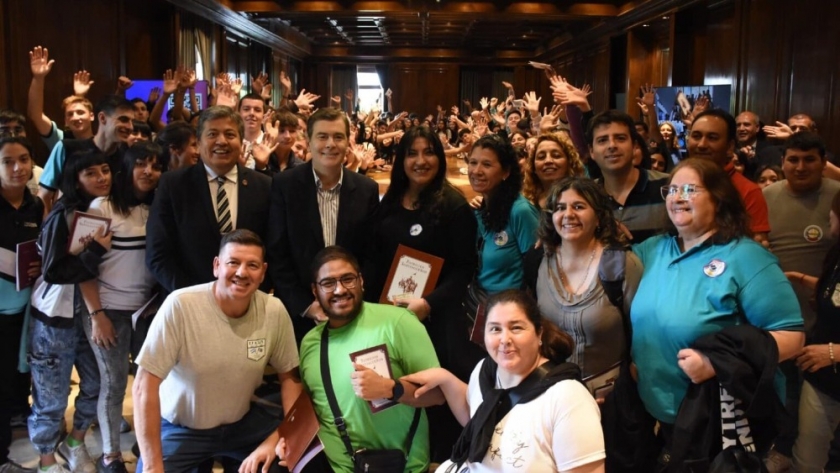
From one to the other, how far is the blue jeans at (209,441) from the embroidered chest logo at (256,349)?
0.25m

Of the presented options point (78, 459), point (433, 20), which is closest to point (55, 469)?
point (78, 459)

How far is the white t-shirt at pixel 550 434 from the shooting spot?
5.72ft

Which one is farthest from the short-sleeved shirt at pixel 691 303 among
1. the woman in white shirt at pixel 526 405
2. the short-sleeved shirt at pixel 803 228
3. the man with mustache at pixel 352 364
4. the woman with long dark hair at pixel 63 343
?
the woman with long dark hair at pixel 63 343

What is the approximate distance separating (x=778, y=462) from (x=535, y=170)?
5.20 feet

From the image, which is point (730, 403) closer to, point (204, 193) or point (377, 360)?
point (377, 360)

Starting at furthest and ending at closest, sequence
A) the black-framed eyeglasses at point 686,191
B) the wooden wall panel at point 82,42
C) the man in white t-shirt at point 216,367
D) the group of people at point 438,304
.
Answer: the wooden wall panel at point 82,42 < the man in white t-shirt at point 216,367 < the black-framed eyeglasses at point 686,191 < the group of people at point 438,304

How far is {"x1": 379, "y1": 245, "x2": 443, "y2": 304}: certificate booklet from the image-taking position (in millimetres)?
2732

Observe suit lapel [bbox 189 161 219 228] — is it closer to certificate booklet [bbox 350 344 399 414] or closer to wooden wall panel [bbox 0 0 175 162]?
certificate booklet [bbox 350 344 399 414]

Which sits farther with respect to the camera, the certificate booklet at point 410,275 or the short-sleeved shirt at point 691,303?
the certificate booklet at point 410,275

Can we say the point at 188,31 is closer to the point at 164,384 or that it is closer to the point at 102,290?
the point at 102,290

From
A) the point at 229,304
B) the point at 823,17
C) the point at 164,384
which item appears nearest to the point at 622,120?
the point at 229,304

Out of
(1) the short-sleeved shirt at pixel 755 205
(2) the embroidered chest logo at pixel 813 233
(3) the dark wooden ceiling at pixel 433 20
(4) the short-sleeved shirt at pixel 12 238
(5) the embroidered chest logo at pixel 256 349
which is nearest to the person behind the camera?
(5) the embroidered chest logo at pixel 256 349

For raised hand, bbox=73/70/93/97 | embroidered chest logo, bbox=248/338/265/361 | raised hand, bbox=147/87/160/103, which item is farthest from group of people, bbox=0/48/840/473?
raised hand, bbox=147/87/160/103

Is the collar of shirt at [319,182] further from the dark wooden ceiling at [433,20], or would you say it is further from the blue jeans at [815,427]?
the dark wooden ceiling at [433,20]
